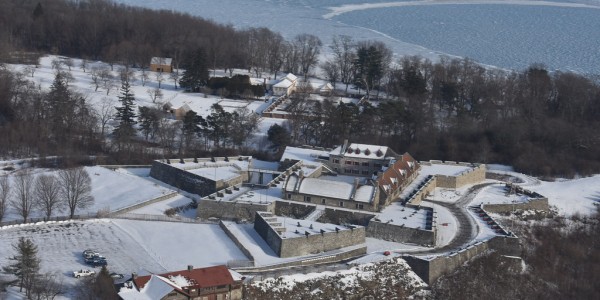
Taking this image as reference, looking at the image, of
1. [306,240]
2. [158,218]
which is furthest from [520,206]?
[158,218]

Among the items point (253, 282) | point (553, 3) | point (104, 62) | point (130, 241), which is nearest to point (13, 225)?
point (130, 241)

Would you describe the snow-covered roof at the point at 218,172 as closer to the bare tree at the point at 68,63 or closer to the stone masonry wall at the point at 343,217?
the stone masonry wall at the point at 343,217

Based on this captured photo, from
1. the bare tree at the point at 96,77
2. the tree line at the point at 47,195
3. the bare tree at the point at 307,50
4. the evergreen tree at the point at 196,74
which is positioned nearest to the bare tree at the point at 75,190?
the tree line at the point at 47,195

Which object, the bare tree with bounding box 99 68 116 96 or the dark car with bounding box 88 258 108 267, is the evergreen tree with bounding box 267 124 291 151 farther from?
the dark car with bounding box 88 258 108 267

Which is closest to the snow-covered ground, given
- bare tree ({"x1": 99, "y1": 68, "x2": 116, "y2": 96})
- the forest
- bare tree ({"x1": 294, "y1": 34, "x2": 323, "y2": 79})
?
the forest

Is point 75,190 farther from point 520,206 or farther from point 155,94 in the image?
point 520,206

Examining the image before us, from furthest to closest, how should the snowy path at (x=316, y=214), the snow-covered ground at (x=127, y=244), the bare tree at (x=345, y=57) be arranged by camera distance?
the bare tree at (x=345, y=57) → the snowy path at (x=316, y=214) → the snow-covered ground at (x=127, y=244)
